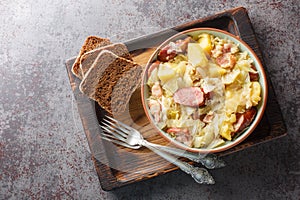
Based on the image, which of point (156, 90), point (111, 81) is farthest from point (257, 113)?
point (111, 81)

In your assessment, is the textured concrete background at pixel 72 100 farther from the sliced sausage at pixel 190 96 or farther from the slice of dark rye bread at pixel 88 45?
the sliced sausage at pixel 190 96

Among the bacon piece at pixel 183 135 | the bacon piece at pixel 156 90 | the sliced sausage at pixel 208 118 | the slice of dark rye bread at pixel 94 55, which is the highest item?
the slice of dark rye bread at pixel 94 55

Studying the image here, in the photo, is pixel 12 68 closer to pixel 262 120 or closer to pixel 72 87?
pixel 72 87

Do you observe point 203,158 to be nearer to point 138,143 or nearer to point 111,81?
point 138,143

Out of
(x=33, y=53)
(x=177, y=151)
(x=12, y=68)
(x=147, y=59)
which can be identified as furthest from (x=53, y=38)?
(x=177, y=151)

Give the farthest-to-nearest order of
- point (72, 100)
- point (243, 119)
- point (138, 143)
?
point (72, 100)
point (138, 143)
point (243, 119)

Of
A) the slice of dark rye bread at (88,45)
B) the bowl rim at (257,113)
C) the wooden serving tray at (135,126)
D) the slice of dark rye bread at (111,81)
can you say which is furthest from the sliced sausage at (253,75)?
the slice of dark rye bread at (88,45)

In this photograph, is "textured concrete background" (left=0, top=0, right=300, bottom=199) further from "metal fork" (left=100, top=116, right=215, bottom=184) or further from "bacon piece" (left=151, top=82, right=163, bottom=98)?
"bacon piece" (left=151, top=82, right=163, bottom=98)
